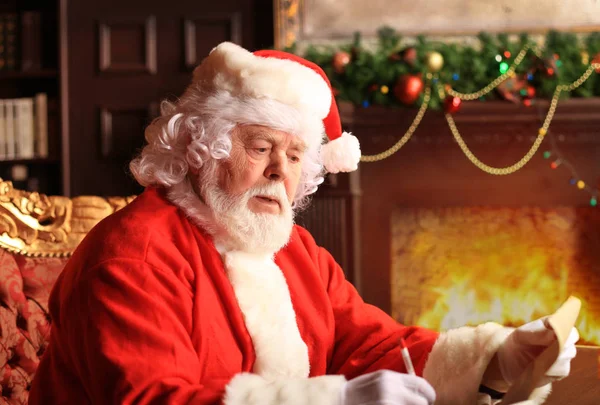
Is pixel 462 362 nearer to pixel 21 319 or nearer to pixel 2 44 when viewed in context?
pixel 21 319

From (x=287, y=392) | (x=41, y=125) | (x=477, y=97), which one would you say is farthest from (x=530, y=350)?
(x=41, y=125)

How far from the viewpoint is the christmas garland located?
362cm

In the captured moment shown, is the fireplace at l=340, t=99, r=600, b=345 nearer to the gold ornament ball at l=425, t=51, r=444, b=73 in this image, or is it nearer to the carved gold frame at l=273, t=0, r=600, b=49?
the gold ornament ball at l=425, t=51, r=444, b=73

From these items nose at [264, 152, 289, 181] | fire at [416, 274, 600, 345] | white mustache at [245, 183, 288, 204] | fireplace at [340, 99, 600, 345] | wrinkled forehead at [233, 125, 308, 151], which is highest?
wrinkled forehead at [233, 125, 308, 151]

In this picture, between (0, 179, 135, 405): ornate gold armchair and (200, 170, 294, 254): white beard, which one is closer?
(200, 170, 294, 254): white beard

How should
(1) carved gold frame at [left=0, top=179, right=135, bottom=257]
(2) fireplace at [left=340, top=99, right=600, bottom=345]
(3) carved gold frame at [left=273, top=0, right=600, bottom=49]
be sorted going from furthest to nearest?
(3) carved gold frame at [left=273, top=0, right=600, bottom=49] → (2) fireplace at [left=340, top=99, right=600, bottom=345] → (1) carved gold frame at [left=0, top=179, right=135, bottom=257]

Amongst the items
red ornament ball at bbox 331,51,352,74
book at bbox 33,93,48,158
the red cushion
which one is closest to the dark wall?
book at bbox 33,93,48,158

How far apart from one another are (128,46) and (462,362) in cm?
310

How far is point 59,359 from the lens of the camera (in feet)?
5.46

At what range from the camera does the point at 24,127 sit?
4.12m

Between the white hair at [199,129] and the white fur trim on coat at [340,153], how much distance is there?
0.85 ft

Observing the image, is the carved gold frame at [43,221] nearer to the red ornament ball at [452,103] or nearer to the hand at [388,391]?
the hand at [388,391]

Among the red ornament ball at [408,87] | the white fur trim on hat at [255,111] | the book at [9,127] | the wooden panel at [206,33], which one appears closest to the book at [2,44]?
the book at [9,127]

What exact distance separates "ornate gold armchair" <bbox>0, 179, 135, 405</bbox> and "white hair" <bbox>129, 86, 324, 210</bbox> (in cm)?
46
